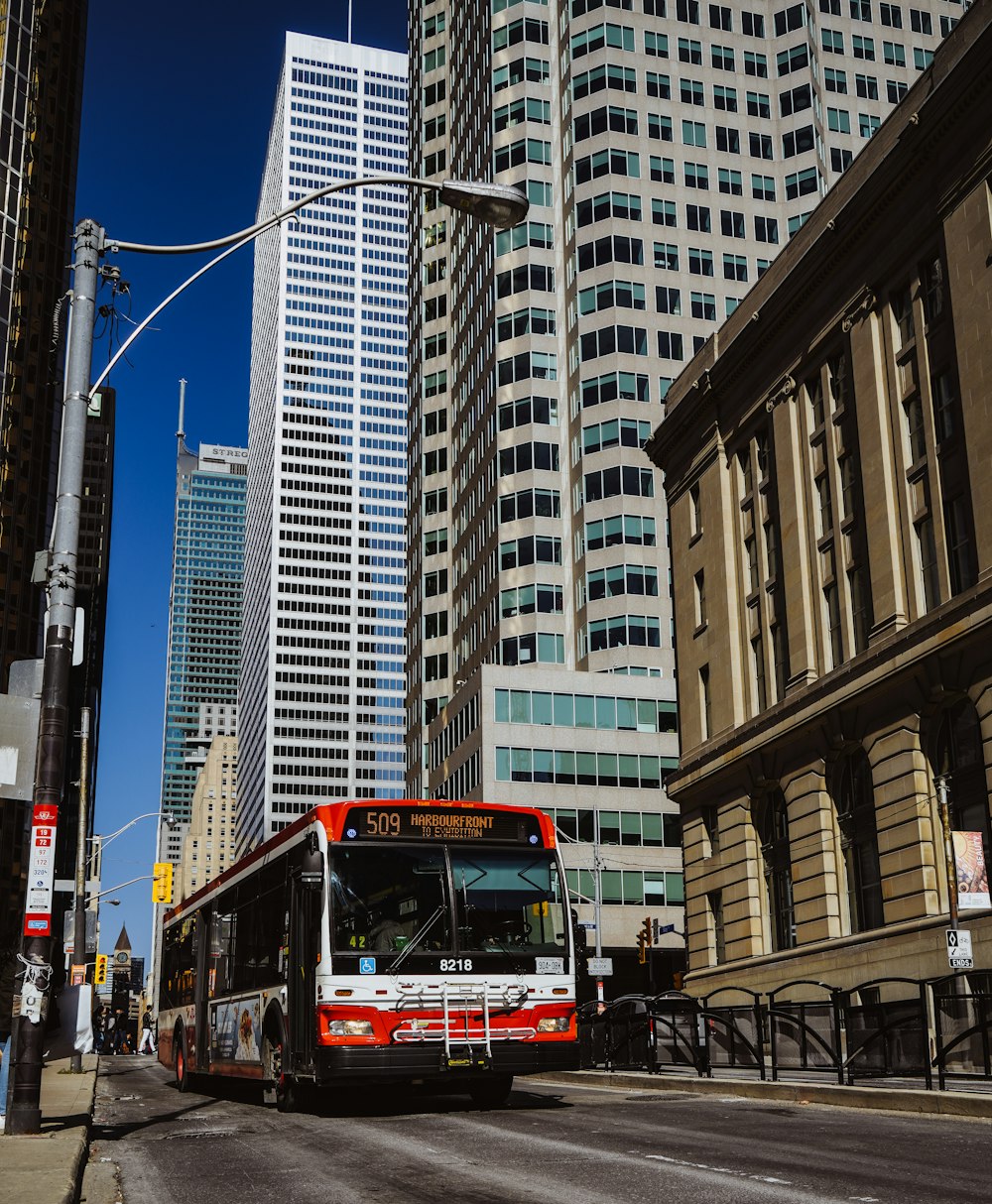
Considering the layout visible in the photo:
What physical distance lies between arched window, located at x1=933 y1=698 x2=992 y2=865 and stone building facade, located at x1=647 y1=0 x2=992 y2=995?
0.06 meters

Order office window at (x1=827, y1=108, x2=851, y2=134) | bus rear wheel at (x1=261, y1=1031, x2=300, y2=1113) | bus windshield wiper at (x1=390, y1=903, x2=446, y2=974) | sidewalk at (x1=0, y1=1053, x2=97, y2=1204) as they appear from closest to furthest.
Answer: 1. sidewalk at (x1=0, y1=1053, x2=97, y2=1204)
2. bus windshield wiper at (x1=390, y1=903, x2=446, y2=974)
3. bus rear wheel at (x1=261, y1=1031, x2=300, y2=1113)
4. office window at (x1=827, y1=108, x2=851, y2=134)

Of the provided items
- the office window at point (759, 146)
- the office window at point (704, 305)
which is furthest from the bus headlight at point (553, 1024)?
the office window at point (759, 146)

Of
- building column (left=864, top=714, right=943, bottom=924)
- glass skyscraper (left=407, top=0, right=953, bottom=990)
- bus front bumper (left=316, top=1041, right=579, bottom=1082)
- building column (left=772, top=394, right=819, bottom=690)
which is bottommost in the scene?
bus front bumper (left=316, top=1041, right=579, bottom=1082)

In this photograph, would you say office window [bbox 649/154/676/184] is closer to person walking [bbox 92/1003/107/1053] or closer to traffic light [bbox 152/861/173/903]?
traffic light [bbox 152/861/173/903]

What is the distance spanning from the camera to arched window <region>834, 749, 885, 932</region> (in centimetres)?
3597

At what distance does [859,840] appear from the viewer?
121 feet

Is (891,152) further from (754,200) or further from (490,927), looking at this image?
(754,200)

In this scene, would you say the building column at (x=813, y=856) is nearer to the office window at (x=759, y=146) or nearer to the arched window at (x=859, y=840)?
the arched window at (x=859, y=840)

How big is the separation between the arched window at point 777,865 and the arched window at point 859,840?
2989mm

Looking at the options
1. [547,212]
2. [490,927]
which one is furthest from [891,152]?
[547,212]

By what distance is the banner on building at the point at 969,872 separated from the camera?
25.4m

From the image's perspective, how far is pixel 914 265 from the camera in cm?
3600

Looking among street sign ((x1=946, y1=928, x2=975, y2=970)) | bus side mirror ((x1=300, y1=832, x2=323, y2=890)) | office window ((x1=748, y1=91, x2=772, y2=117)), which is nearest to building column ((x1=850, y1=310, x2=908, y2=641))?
street sign ((x1=946, y1=928, x2=975, y2=970))

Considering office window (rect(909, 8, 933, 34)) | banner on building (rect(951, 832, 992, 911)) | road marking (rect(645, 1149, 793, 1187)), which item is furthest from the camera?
office window (rect(909, 8, 933, 34))
